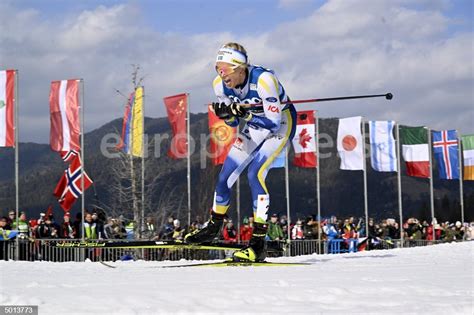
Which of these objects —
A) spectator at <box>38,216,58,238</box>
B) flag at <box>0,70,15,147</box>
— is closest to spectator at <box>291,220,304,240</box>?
spectator at <box>38,216,58,238</box>

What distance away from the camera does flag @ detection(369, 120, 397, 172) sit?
31.7 metres

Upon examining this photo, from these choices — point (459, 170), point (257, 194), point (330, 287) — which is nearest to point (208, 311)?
point (330, 287)

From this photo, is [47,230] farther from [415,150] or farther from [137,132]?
[415,150]

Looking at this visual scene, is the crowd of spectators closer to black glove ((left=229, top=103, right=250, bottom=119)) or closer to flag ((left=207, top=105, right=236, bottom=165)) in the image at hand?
flag ((left=207, top=105, right=236, bottom=165))

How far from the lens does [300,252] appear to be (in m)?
23.9

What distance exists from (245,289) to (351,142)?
24.6m

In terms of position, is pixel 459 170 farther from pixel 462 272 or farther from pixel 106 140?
pixel 462 272

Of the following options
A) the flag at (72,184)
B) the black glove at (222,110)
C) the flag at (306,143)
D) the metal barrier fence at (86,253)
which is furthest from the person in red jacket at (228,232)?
the black glove at (222,110)

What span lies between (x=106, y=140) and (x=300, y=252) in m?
8.46

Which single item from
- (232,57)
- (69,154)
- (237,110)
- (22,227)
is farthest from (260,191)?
(69,154)

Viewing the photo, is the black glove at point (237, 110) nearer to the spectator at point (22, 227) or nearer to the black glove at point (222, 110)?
the black glove at point (222, 110)

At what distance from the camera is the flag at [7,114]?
2212 centimetres

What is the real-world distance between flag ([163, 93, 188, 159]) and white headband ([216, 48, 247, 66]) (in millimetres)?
17517

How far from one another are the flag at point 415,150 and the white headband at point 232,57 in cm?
2415
